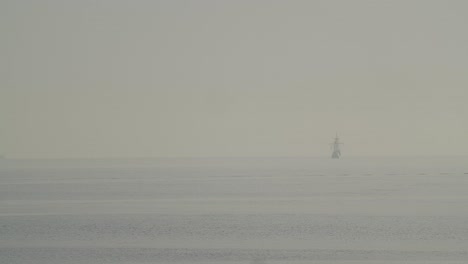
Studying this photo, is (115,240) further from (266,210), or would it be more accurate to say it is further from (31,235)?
(266,210)

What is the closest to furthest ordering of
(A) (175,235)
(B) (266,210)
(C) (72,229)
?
(A) (175,235) < (C) (72,229) < (B) (266,210)

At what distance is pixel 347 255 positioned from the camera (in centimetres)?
2625

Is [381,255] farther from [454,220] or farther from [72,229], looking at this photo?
[72,229]

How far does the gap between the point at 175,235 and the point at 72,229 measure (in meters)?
6.64

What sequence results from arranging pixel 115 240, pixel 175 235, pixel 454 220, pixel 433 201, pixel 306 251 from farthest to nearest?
pixel 433 201 < pixel 454 220 < pixel 175 235 < pixel 115 240 < pixel 306 251

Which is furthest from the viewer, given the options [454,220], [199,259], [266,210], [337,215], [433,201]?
[433,201]

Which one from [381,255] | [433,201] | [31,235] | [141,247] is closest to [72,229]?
[31,235]

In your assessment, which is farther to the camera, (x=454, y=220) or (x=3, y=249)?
(x=454, y=220)

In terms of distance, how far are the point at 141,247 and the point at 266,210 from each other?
20266 millimetres

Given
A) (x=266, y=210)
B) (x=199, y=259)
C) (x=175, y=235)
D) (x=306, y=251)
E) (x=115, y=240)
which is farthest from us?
(x=266, y=210)

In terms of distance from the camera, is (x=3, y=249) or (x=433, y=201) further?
(x=433, y=201)

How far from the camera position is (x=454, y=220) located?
38281mm

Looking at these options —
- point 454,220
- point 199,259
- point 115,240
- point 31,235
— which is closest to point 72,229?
point 31,235

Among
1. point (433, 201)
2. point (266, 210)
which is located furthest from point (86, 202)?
point (433, 201)
